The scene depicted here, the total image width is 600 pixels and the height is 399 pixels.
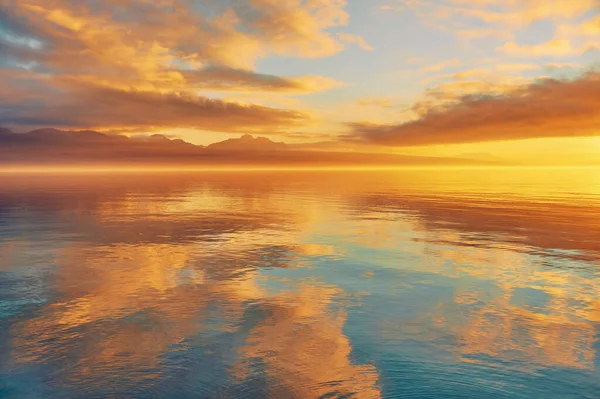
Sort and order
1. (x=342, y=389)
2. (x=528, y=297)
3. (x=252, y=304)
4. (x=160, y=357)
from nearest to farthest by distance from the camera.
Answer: (x=342, y=389)
(x=160, y=357)
(x=252, y=304)
(x=528, y=297)

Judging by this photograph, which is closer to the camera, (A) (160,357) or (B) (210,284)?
(A) (160,357)

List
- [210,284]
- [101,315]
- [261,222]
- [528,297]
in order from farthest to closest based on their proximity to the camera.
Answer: [261,222] → [210,284] → [528,297] → [101,315]

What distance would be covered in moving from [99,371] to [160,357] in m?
1.60

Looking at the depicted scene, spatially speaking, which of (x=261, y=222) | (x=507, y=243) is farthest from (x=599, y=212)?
(x=261, y=222)

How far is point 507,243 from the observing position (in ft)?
106

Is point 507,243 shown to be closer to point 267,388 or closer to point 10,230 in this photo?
point 267,388

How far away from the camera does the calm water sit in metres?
11.9

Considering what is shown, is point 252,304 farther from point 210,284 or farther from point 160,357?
point 160,357

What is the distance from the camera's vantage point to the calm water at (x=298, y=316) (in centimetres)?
1186

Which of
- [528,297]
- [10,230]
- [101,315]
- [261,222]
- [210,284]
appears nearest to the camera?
[101,315]

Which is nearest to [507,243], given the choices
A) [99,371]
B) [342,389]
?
[342,389]

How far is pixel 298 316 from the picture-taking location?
54.7 feet

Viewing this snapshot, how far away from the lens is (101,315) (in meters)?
16.7

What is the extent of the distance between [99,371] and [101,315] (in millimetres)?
4719
